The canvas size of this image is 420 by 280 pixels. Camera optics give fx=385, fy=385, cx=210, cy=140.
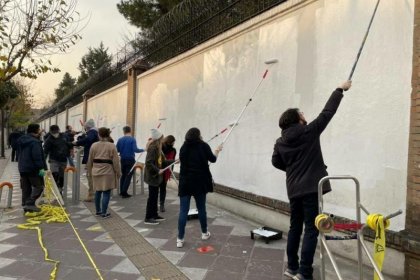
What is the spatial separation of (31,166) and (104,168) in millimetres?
1504

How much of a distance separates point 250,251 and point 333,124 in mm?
2008

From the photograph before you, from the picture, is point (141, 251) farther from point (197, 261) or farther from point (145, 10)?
point (145, 10)

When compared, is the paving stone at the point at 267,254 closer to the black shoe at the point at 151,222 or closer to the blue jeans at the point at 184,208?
the blue jeans at the point at 184,208

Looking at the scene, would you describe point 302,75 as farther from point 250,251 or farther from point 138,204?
point 138,204

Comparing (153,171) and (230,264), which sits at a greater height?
(153,171)

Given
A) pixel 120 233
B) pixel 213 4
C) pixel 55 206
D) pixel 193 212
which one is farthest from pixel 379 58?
pixel 55 206

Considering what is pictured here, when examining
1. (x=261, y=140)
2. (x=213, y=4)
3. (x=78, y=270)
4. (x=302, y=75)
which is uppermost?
(x=213, y=4)

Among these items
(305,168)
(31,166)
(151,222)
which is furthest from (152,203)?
(305,168)

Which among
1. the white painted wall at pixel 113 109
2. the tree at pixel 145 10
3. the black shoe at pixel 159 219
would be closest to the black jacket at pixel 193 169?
the black shoe at pixel 159 219

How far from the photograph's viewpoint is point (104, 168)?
6953 mm

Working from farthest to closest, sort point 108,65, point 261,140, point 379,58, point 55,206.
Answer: point 108,65 → point 55,206 → point 261,140 → point 379,58

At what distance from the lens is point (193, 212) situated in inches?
272

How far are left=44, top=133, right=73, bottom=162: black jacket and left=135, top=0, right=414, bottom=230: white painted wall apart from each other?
10.1ft

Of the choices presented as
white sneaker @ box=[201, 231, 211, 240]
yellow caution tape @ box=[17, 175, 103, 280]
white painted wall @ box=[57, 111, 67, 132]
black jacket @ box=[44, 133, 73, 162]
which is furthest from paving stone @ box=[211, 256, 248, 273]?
white painted wall @ box=[57, 111, 67, 132]
